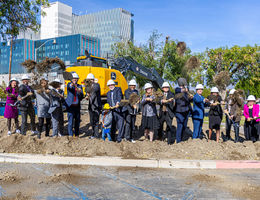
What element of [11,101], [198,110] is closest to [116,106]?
[198,110]

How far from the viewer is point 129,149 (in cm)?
708

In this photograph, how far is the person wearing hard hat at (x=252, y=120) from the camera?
8.23m

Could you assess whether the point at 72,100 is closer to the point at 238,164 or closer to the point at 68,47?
the point at 238,164

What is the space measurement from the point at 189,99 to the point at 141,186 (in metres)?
4.02

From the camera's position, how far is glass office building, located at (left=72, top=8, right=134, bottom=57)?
463 ft

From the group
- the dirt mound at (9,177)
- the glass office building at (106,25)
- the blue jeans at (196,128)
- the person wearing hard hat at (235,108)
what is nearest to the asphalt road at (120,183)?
the dirt mound at (9,177)

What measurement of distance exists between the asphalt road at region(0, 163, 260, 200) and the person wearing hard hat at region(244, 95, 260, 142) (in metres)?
2.65

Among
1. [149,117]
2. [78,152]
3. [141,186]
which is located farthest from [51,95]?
[141,186]

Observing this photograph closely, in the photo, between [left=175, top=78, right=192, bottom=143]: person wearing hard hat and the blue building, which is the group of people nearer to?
[left=175, top=78, right=192, bottom=143]: person wearing hard hat

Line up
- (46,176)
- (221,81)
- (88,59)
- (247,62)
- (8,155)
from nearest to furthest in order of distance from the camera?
(46,176) < (8,155) < (88,59) < (221,81) < (247,62)

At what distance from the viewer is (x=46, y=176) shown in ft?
17.0

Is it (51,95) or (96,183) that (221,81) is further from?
(96,183)

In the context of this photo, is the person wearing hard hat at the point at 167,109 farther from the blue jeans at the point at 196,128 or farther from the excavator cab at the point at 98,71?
the excavator cab at the point at 98,71

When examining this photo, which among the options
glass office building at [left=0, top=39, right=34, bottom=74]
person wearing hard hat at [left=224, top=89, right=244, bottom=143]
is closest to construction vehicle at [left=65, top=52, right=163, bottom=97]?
person wearing hard hat at [left=224, top=89, right=244, bottom=143]
